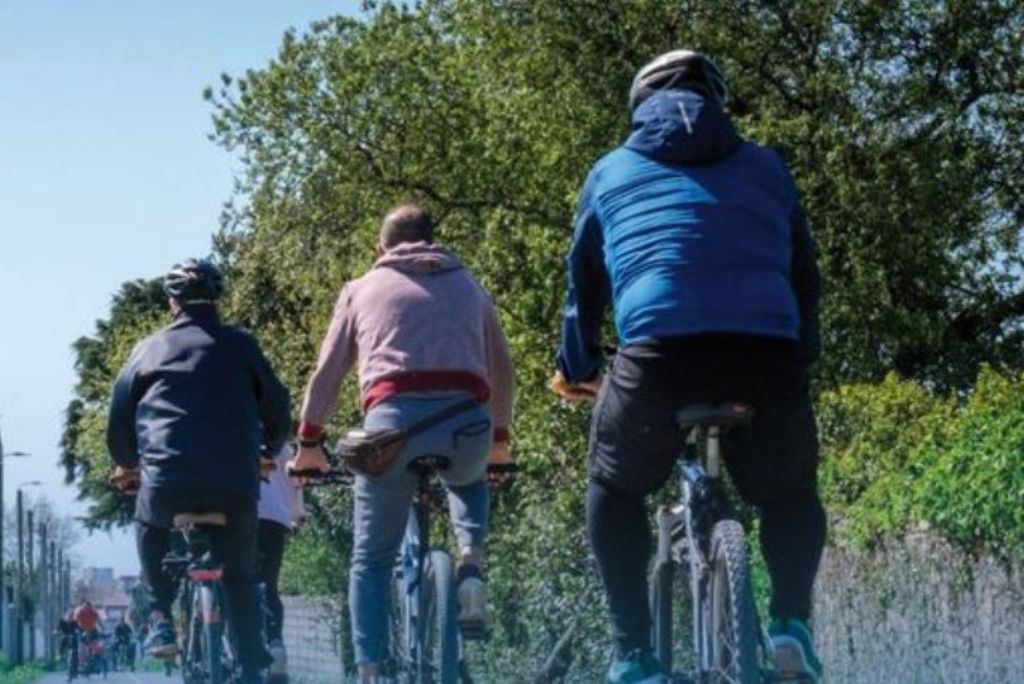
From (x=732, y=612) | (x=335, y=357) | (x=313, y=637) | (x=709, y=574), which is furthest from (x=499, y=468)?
(x=313, y=637)

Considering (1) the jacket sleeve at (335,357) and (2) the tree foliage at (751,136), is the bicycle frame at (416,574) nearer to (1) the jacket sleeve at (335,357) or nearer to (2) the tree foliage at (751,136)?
(1) the jacket sleeve at (335,357)

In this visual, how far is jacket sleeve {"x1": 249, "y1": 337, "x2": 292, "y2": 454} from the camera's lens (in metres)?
11.6

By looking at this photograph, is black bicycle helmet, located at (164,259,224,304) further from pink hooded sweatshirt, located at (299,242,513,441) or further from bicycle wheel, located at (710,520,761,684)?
bicycle wheel, located at (710,520,761,684)

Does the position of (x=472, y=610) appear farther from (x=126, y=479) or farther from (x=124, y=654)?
(x=124, y=654)

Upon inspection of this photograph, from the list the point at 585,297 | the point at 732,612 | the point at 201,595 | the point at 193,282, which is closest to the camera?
the point at 732,612

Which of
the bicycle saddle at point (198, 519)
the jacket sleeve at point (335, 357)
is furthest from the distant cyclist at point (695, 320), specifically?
the bicycle saddle at point (198, 519)

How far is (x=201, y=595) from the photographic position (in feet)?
39.0

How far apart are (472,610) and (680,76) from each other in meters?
3.37

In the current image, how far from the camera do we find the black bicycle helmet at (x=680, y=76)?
24.3 feet

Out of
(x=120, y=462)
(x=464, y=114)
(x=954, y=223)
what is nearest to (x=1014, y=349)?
(x=954, y=223)

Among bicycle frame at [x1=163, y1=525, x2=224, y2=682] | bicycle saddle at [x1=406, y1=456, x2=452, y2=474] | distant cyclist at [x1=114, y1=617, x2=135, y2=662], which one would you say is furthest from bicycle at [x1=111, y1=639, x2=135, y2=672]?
bicycle saddle at [x1=406, y1=456, x2=452, y2=474]

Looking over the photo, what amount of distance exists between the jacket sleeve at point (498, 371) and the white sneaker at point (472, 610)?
695mm

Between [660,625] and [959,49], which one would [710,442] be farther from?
[959,49]

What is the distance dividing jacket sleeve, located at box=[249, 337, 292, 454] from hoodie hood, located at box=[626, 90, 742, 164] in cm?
438
